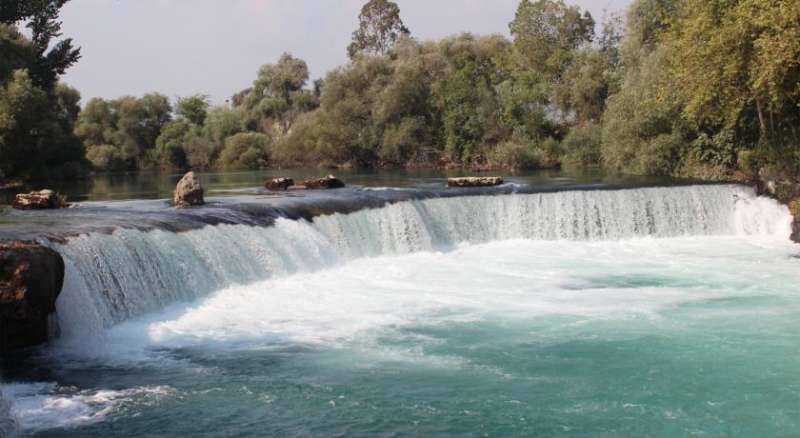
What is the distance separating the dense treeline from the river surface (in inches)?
231

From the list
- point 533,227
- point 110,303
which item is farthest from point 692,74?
point 110,303

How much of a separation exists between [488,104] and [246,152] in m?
18.1

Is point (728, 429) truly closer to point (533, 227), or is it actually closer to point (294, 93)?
point (533, 227)

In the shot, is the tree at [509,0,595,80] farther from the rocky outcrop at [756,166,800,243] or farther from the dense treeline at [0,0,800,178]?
the rocky outcrop at [756,166,800,243]

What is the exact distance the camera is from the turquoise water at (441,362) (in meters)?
8.02

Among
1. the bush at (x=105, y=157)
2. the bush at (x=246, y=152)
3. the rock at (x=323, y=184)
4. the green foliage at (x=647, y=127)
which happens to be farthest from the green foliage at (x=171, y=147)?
the green foliage at (x=647, y=127)

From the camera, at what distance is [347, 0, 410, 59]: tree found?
68.8 meters

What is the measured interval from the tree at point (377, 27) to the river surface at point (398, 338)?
5180cm

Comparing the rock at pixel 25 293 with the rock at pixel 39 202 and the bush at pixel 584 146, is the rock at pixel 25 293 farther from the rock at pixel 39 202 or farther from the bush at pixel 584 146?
the bush at pixel 584 146

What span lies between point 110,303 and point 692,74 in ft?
57.1

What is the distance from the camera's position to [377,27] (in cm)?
6950

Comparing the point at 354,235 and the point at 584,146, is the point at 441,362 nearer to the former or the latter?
the point at 354,235

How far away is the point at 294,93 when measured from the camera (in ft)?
214

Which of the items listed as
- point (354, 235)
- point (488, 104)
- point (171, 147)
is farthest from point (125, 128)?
point (354, 235)
